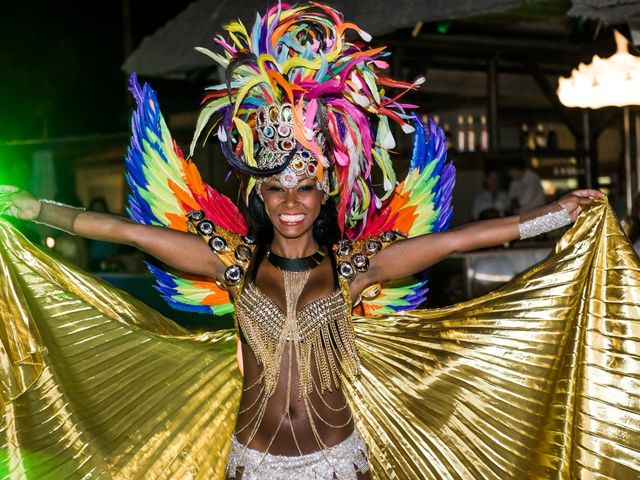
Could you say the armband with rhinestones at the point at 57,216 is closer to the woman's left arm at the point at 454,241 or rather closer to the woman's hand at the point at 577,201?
the woman's left arm at the point at 454,241

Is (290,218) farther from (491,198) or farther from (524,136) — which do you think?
(524,136)

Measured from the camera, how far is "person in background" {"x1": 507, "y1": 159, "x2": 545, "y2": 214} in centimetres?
993

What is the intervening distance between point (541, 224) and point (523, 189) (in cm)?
678

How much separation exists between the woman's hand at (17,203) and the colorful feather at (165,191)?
0.50 m

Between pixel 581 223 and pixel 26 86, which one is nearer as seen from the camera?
pixel 581 223

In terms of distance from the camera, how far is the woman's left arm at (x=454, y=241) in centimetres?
335

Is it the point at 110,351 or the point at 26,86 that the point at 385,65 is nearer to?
the point at 110,351

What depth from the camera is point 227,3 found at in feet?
32.0

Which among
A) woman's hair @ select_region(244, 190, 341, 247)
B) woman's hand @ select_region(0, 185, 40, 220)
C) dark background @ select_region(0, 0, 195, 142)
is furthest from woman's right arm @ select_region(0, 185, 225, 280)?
dark background @ select_region(0, 0, 195, 142)

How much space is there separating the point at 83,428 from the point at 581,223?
1.86 meters

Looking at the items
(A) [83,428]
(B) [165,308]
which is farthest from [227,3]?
(A) [83,428]

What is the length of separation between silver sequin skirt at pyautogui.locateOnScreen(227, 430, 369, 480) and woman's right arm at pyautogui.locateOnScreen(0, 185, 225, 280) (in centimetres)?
64

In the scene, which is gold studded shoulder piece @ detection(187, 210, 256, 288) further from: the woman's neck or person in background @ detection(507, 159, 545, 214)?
person in background @ detection(507, 159, 545, 214)

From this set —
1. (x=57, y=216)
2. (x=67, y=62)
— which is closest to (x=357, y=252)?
(x=57, y=216)
